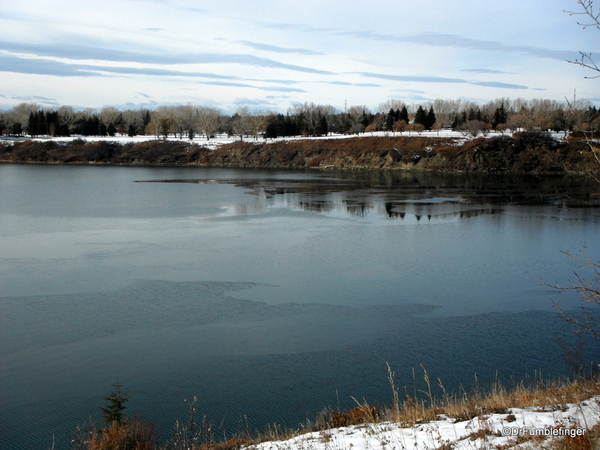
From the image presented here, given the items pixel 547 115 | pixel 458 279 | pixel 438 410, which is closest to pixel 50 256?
pixel 458 279

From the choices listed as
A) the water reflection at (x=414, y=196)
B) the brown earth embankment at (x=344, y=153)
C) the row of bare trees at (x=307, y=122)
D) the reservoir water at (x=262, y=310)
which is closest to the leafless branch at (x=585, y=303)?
the reservoir water at (x=262, y=310)

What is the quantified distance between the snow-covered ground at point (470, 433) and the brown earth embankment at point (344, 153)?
153 feet

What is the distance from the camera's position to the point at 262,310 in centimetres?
1250

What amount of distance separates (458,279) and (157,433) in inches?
403

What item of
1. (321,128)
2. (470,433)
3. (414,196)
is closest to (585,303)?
(470,433)

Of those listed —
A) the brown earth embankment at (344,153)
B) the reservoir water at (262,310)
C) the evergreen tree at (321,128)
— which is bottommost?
the reservoir water at (262,310)

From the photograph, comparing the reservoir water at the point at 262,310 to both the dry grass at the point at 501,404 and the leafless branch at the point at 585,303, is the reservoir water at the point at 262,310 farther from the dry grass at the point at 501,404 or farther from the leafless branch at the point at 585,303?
the dry grass at the point at 501,404

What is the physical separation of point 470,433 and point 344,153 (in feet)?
218

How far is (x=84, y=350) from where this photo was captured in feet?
33.5

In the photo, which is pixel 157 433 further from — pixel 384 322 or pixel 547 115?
pixel 547 115

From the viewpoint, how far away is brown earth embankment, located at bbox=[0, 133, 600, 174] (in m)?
57.8

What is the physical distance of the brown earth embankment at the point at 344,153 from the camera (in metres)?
57.8

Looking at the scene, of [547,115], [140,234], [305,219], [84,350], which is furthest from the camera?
[547,115]

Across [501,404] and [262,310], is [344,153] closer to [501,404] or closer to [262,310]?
[262,310]
